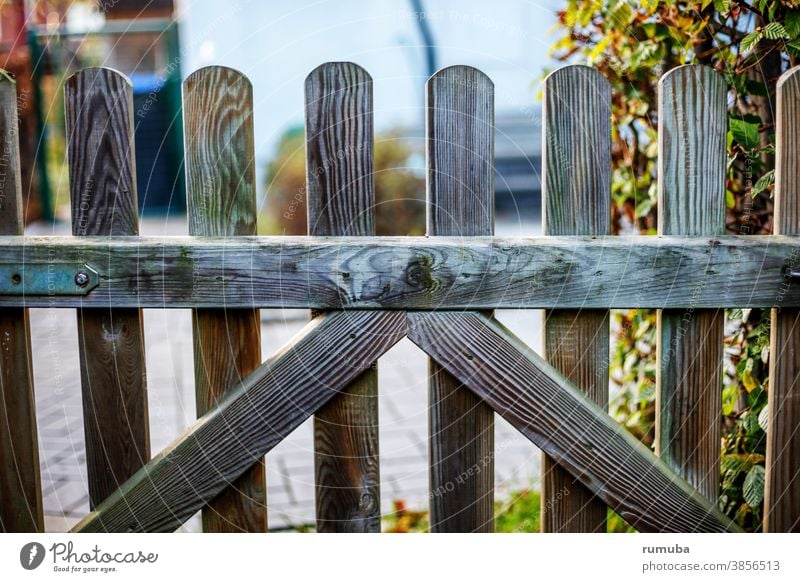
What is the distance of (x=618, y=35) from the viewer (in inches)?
88.0

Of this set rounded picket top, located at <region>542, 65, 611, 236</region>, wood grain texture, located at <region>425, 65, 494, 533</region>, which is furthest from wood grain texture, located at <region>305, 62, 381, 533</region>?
rounded picket top, located at <region>542, 65, 611, 236</region>

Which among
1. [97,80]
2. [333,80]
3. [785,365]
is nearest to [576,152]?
[333,80]

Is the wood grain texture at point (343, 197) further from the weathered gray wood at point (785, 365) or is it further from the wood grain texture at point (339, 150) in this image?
the weathered gray wood at point (785, 365)

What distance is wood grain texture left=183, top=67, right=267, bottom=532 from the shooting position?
5.33 feet

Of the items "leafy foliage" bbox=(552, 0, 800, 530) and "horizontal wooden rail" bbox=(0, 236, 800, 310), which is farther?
"leafy foliage" bbox=(552, 0, 800, 530)

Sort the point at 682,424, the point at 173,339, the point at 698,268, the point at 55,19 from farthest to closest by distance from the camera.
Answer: the point at 55,19, the point at 173,339, the point at 682,424, the point at 698,268

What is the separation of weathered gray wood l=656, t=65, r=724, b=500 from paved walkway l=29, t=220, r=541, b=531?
4.83ft

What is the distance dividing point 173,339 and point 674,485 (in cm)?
566

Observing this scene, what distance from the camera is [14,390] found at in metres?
1.77

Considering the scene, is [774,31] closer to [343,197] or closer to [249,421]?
[343,197]

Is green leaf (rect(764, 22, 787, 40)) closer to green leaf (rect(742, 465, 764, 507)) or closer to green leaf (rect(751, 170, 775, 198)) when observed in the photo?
green leaf (rect(751, 170, 775, 198))

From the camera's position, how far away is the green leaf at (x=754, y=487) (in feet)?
5.86
